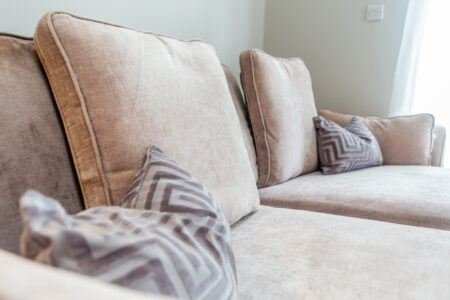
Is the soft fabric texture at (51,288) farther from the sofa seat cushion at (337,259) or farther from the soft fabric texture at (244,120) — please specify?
the soft fabric texture at (244,120)

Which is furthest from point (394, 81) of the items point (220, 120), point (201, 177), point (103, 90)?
point (103, 90)

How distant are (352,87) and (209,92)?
1.64 meters

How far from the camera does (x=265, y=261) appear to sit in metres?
0.73

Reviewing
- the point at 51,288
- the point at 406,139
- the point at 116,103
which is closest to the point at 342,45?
the point at 406,139

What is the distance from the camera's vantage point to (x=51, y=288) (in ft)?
0.78

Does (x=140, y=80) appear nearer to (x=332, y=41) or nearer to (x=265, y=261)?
(x=265, y=261)

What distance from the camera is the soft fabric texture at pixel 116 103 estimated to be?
66 centimetres

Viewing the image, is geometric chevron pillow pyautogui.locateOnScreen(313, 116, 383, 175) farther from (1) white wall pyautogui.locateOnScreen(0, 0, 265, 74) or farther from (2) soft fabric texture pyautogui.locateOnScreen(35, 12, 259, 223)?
(2) soft fabric texture pyautogui.locateOnScreen(35, 12, 259, 223)

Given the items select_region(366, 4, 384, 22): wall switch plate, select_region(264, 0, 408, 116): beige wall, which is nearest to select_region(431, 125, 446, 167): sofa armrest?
select_region(264, 0, 408, 116): beige wall

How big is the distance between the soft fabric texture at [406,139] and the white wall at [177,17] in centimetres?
92

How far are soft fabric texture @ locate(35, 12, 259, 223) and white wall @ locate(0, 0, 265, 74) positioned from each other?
297 mm

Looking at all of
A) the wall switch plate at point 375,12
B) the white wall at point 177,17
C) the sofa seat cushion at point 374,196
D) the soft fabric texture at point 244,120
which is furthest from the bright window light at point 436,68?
the soft fabric texture at point 244,120

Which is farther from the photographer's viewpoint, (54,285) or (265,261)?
(265,261)

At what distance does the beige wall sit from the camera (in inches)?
83.6
